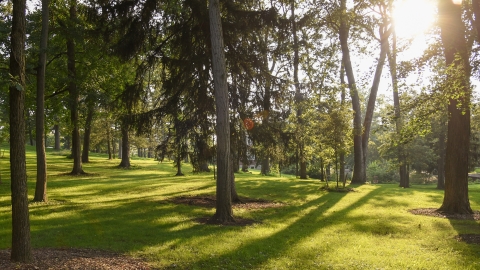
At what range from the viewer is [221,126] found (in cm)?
1019

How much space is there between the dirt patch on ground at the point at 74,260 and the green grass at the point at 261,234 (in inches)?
15.1

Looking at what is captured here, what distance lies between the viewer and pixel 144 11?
485 inches

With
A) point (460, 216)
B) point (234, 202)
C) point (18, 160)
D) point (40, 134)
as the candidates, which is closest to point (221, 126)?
point (234, 202)

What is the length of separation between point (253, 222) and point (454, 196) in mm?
7122

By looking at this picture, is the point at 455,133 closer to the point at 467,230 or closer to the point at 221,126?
the point at 467,230

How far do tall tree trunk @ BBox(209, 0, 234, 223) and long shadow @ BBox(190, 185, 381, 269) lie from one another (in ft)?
6.02

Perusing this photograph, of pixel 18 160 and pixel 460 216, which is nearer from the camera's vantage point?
pixel 18 160

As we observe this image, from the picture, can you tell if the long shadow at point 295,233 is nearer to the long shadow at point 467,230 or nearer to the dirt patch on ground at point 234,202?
the dirt patch on ground at point 234,202

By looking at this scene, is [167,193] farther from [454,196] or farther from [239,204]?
[454,196]

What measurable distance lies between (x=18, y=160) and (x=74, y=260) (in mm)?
1856

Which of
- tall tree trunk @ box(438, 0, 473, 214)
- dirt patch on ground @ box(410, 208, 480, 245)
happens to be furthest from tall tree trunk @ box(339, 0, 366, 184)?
tall tree trunk @ box(438, 0, 473, 214)

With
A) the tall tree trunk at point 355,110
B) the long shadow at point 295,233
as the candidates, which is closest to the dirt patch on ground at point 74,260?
the long shadow at point 295,233

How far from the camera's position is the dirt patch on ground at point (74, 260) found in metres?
5.42

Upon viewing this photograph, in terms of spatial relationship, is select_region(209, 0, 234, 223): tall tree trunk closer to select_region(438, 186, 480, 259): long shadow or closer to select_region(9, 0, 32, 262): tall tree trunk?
select_region(9, 0, 32, 262): tall tree trunk
